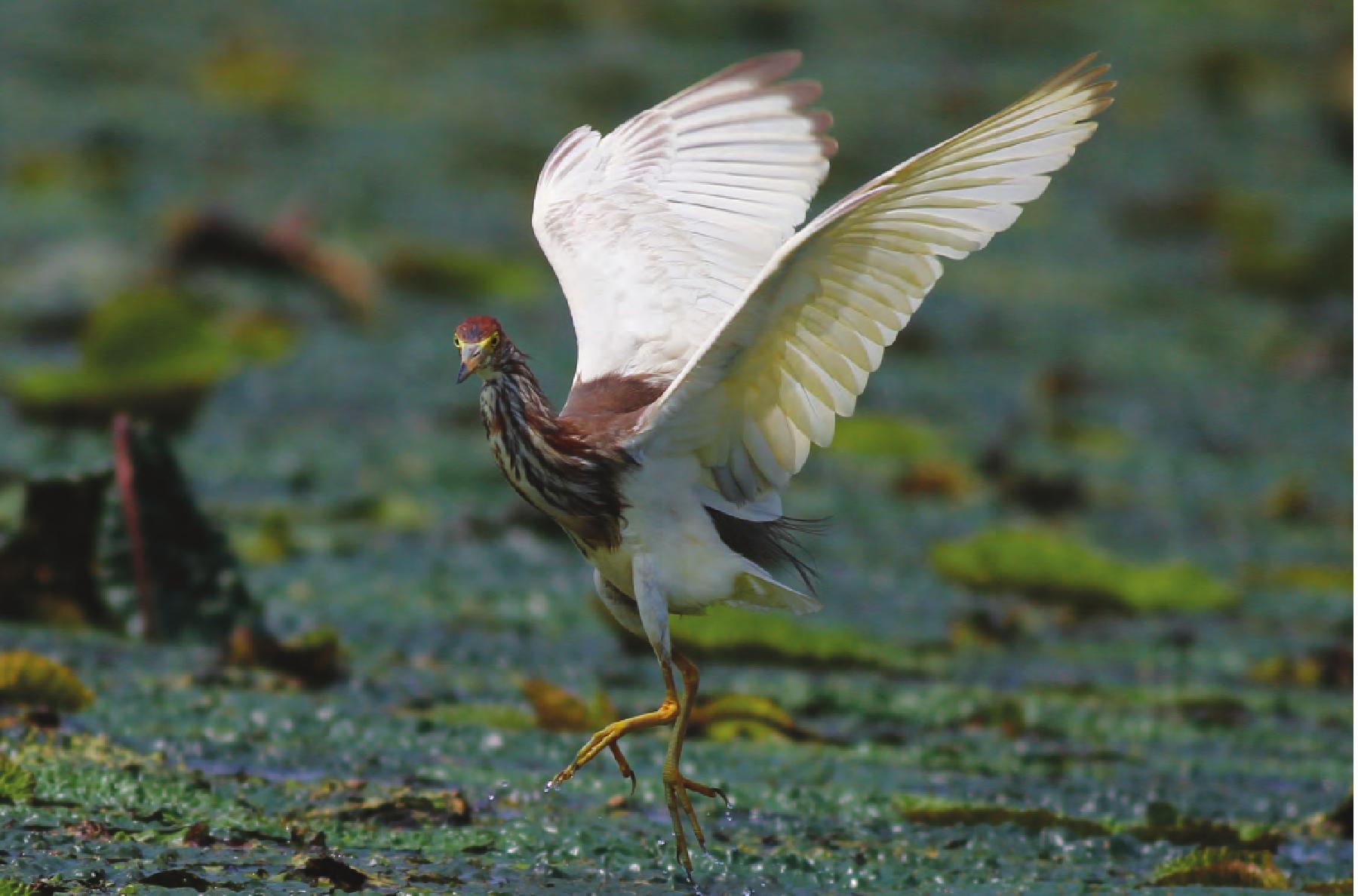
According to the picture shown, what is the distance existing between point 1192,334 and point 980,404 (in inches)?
67.2

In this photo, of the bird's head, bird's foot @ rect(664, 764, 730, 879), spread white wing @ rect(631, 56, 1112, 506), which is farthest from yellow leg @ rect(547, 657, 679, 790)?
the bird's head

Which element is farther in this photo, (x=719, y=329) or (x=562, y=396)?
(x=562, y=396)

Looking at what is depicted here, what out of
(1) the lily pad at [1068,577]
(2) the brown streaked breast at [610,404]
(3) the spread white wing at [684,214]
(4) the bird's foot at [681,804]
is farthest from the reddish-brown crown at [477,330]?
(1) the lily pad at [1068,577]

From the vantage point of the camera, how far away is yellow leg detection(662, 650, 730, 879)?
3.64 meters

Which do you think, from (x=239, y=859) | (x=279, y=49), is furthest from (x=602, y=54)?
(x=239, y=859)

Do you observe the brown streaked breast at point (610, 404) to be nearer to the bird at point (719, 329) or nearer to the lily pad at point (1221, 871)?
the bird at point (719, 329)

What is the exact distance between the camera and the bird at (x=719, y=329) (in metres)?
3.48

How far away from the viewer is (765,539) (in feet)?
13.3

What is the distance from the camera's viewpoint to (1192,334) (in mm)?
9617

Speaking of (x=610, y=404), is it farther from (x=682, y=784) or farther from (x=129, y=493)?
(x=129, y=493)

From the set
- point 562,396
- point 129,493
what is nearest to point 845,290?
point 129,493

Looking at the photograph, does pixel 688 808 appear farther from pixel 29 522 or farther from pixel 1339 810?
pixel 29 522

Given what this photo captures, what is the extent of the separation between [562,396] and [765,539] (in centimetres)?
380

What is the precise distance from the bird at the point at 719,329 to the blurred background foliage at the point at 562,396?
0.54 metres
